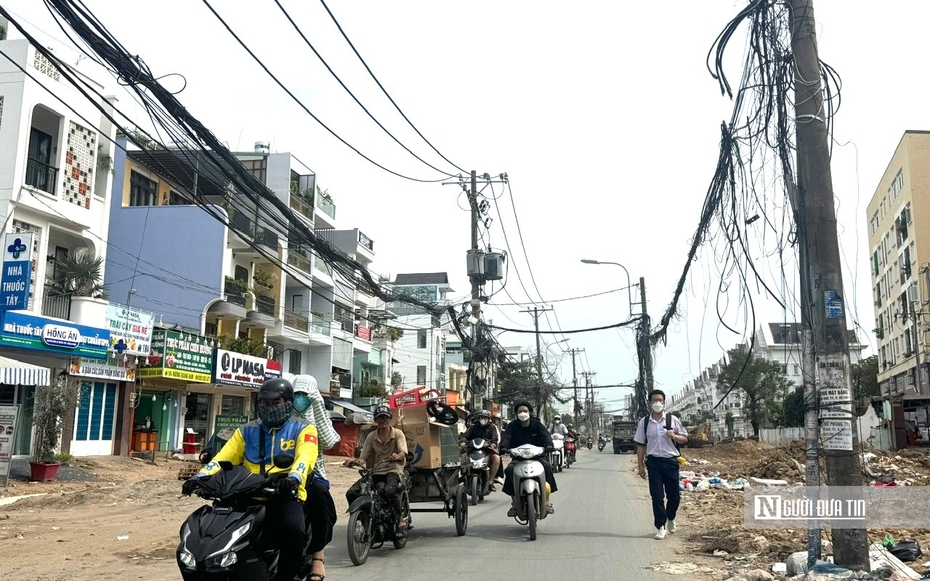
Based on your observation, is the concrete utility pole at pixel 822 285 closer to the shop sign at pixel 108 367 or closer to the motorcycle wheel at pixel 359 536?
the motorcycle wheel at pixel 359 536

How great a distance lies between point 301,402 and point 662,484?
5477 millimetres

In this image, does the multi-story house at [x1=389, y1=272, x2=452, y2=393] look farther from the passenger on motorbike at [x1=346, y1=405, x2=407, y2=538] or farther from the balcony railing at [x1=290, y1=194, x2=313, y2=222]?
the passenger on motorbike at [x1=346, y1=405, x2=407, y2=538]

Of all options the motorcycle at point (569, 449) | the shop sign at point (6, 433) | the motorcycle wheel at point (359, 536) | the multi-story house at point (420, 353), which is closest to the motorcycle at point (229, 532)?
the motorcycle wheel at point (359, 536)

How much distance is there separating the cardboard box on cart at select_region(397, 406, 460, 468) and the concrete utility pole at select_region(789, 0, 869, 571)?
169 inches

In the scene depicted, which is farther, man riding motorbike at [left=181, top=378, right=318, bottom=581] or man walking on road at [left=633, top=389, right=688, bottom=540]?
man walking on road at [left=633, top=389, right=688, bottom=540]

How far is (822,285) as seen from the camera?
21.7 ft

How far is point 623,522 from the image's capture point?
1113 cm

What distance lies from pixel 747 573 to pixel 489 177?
59.5ft

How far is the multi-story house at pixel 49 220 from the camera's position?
802 inches

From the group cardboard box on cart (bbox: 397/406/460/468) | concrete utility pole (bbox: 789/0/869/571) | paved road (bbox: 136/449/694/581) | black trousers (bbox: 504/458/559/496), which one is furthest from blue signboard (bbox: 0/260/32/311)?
concrete utility pole (bbox: 789/0/869/571)

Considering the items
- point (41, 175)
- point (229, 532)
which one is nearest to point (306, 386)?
point (229, 532)

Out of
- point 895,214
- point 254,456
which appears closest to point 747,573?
point 254,456

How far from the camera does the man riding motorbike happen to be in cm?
448

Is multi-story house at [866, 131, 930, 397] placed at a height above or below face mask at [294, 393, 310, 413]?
above
